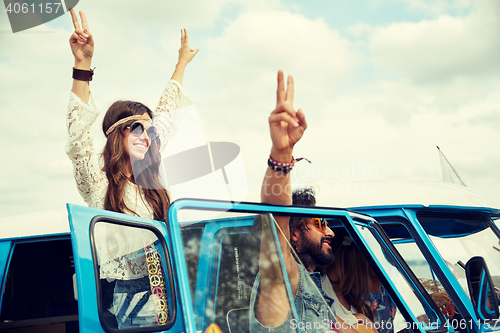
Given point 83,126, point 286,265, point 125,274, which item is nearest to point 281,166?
point 286,265

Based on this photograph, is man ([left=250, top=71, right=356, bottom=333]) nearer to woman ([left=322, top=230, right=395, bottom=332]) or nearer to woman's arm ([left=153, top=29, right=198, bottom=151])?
woman ([left=322, top=230, right=395, bottom=332])

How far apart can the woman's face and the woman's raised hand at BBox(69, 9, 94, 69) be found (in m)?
0.42

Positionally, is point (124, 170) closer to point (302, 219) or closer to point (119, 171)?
point (119, 171)

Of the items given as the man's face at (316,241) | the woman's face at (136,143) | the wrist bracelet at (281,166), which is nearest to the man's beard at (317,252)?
→ the man's face at (316,241)

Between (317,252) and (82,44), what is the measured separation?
1808 mm

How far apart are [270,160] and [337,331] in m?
1.02

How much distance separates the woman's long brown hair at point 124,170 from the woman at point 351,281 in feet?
4.14

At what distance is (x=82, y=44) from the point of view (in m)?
2.01

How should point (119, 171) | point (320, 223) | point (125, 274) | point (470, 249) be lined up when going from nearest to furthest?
point (125, 274)
point (119, 171)
point (320, 223)
point (470, 249)

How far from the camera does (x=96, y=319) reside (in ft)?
4.62

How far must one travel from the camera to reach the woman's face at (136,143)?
213 cm

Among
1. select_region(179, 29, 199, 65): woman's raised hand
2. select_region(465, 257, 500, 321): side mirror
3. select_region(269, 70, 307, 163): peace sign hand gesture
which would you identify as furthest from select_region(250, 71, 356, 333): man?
select_region(179, 29, 199, 65): woman's raised hand

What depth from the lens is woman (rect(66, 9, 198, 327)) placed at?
1672 millimetres

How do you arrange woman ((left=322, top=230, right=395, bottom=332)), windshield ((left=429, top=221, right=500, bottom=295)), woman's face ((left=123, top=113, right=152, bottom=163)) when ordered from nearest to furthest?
woman's face ((left=123, top=113, right=152, bottom=163))
woman ((left=322, top=230, right=395, bottom=332))
windshield ((left=429, top=221, right=500, bottom=295))
